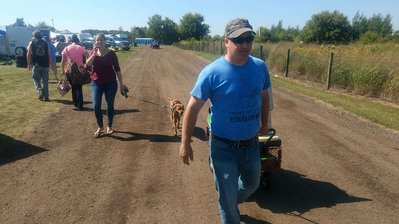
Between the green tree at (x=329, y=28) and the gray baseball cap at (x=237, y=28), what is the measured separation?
6187 centimetres

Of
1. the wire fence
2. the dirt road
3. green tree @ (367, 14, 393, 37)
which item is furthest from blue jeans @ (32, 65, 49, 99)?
green tree @ (367, 14, 393, 37)

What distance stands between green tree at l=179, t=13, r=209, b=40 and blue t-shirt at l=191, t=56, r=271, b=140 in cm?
11136

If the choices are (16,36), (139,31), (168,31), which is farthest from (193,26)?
(16,36)

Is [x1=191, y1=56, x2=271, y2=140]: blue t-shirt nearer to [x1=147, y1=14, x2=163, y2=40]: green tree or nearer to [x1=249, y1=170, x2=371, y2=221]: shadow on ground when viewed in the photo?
[x1=249, y1=170, x2=371, y2=221]: shadow on ground

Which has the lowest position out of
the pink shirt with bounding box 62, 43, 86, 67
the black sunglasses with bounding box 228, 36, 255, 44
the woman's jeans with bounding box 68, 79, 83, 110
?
the woman's jeans with bounding box 68, 79, 83, 110

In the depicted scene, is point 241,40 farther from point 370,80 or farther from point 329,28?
point 329,28

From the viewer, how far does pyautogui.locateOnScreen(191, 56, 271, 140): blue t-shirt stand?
346 centimetres

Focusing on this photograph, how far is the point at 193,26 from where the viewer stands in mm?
113250

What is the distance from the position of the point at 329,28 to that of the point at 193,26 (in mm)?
56054

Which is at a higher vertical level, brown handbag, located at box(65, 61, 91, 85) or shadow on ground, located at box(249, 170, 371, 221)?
brown handbag, located at box(65, 61, 91, 85)

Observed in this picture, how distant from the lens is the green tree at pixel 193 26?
113 meters

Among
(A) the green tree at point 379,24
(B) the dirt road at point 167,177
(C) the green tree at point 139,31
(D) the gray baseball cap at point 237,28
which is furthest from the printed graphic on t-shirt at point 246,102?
(C) the green tree at point 139,31

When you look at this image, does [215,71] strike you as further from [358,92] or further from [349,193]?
[358,92]

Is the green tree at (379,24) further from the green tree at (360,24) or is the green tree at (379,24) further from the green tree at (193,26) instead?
the green tree at (193,26)
